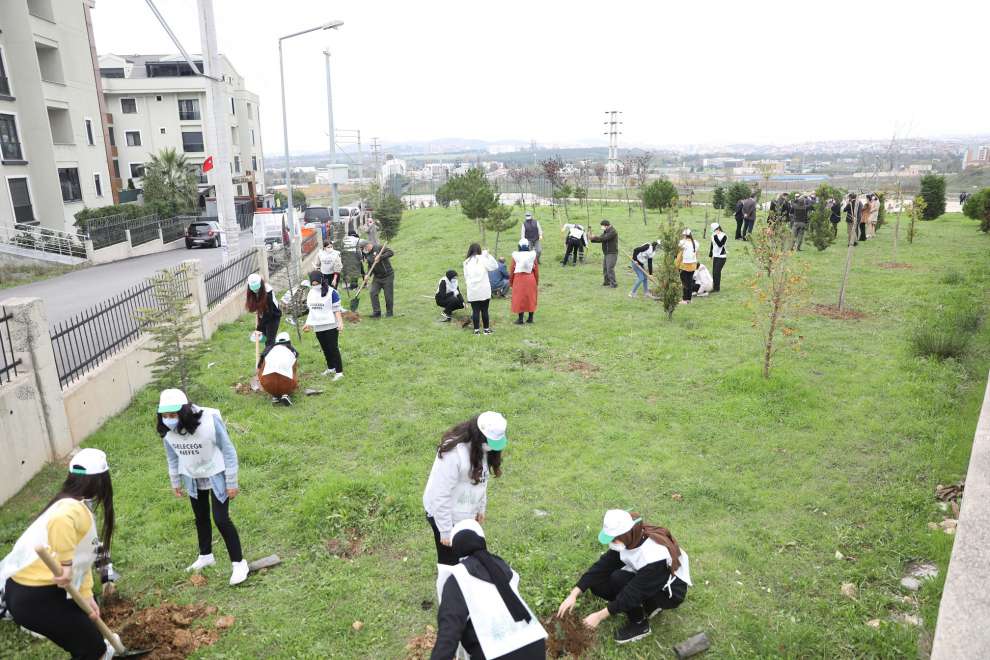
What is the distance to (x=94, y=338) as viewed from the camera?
8188 millimetres

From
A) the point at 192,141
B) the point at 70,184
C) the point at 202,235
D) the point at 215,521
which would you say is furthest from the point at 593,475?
the point at 192,141

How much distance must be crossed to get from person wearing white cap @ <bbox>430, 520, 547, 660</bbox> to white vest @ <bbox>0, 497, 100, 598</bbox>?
2.09 m

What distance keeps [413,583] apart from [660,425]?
150 inches

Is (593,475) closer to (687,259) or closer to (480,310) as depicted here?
(480,310)

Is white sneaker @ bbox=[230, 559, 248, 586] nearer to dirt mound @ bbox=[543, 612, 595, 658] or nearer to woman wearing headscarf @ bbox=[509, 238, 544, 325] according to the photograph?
dirt mound @ bbox=[543, 612, 595, 658]

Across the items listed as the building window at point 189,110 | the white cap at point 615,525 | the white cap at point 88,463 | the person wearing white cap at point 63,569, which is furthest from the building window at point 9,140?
the white cap at point 615,525

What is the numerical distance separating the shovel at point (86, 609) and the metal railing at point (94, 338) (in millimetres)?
4097

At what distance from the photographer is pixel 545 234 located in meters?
23.3

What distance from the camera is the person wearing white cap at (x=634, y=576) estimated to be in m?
4.19

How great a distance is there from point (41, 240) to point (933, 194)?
3310 centimetres

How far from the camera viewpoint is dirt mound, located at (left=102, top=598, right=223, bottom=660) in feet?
Answer: 14.1

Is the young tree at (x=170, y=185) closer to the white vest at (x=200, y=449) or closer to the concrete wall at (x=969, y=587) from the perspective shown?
the white vest at (x=200, y=449)

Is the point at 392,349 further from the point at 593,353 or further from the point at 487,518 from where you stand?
the point at 487,518

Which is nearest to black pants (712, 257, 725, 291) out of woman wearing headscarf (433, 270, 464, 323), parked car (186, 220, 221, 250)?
woman wearing headscarf (433, 270, 464, 323)
